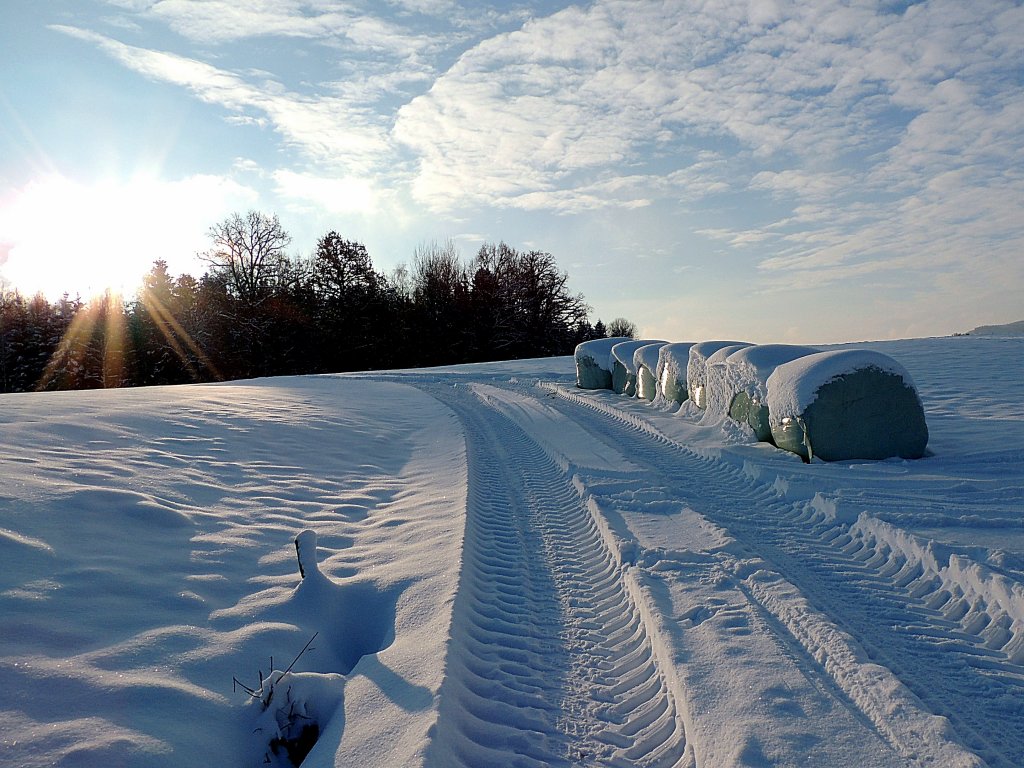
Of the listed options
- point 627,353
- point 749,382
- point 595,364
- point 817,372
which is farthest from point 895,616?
point 595,364

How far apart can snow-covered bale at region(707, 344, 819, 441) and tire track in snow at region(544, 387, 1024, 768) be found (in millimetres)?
2672

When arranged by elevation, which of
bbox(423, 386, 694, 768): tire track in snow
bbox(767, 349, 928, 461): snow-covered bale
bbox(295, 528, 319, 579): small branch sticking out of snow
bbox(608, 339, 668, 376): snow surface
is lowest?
bbox(423, 386, 694, 768): tire track in snow

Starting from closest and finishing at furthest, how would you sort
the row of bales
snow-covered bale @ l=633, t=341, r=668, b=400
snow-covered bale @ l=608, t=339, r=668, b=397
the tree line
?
1. the row of bales
2. snow-covered bale @ l=633, t=341, r=668, b=400
3. snow-covered bale @ l=608, t=339, r=668, b=397
4. the tree line

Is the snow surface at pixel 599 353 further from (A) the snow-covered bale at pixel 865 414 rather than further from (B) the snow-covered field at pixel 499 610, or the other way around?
(B) the snow-covered field at pixel 499 610

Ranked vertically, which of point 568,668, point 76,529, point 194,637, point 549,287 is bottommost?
point 568,668

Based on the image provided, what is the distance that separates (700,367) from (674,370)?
1418 mm

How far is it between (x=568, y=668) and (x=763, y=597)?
141 centimetres

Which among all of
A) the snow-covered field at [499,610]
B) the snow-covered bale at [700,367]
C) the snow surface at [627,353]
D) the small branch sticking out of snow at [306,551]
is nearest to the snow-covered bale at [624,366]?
the snow surface at [627,353]

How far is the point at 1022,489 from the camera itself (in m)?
5.46

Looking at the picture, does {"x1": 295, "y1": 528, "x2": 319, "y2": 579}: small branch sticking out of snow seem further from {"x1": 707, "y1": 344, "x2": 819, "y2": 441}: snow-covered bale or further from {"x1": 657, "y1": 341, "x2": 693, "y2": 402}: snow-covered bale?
{"x1": 657, "y1": 341, "x2": 693, "y2": 402}: snow-covered bale

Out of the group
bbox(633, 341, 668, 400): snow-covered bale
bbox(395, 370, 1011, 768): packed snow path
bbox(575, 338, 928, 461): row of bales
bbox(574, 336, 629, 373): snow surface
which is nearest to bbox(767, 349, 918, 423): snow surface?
bbox(575, 338, 928, 461): row of bales

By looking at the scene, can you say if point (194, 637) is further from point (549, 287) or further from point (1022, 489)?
point (549, 287)

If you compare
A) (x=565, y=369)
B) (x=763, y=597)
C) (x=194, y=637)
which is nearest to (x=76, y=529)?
(x=194, y=637)

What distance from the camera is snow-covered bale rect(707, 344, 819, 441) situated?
8641 mm
